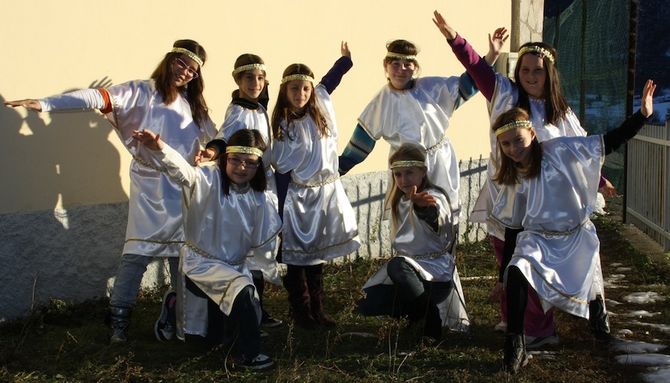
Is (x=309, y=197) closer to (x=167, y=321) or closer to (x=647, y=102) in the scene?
(x=167, y=321)

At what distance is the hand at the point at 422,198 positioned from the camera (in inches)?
193

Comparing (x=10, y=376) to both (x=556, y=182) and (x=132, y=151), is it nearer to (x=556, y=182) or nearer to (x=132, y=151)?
(x=132, y=151)

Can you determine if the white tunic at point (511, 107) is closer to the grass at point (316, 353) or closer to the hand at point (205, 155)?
the grass at point (316, 353)

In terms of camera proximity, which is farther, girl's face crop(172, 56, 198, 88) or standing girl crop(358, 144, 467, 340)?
girl's face crop(172, 56, 198, 88)

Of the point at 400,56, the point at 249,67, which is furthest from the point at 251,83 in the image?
the point at 400,56

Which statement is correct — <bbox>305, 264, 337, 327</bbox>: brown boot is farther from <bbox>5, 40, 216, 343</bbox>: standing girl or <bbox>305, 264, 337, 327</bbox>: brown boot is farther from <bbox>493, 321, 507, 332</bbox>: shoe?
<bbox>493, 321, 507, 332</bbox>: shoe

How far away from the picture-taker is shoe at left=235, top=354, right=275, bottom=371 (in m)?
4.54

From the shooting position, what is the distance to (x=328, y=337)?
16.2 feet

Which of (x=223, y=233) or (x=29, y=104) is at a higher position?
(x=29, y=104)

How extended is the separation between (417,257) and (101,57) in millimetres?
2553

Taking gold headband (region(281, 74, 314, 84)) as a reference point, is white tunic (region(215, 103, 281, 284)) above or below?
below

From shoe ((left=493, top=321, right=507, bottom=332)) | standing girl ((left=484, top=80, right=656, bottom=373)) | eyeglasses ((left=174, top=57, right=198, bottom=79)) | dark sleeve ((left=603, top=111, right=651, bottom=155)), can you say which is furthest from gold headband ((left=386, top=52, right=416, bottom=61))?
shoe ((left=493, top=321, right=507, bottom=332))

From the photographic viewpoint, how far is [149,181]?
5250mm

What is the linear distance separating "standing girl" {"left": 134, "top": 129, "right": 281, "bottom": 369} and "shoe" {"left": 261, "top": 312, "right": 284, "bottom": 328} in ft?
2.21
